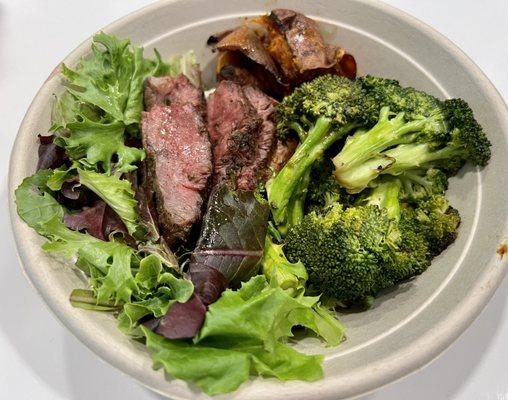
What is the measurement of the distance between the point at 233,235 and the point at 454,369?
1.09 m

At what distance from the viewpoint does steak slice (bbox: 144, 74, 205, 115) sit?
94.0 inches

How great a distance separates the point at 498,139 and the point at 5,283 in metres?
2.31

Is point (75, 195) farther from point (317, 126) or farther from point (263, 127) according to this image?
point (317, 126)

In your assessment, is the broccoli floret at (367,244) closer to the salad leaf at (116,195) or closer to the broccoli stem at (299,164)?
the broccoli stem at (299,164)

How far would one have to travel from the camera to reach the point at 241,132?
226 cm

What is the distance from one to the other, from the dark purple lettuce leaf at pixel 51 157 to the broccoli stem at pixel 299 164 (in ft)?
2.88

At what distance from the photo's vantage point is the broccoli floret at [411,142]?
6.79 feet

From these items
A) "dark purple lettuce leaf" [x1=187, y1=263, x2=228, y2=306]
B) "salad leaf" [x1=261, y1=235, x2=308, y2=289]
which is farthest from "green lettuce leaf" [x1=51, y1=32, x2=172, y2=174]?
"salad leaf" [x1=261, y1=235, x2=308, y2=289]

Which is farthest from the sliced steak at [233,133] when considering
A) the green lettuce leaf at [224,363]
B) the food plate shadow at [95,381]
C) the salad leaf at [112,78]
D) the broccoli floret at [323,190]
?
the food plate shadow at [95,381]

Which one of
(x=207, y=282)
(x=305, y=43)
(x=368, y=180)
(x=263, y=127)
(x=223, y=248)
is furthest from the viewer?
(x=305, y=43)

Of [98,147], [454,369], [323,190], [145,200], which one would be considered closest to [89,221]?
[145,200]

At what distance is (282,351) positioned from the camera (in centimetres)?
165

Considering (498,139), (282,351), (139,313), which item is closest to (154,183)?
(139,313)

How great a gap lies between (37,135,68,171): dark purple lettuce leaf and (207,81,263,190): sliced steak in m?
0.65
